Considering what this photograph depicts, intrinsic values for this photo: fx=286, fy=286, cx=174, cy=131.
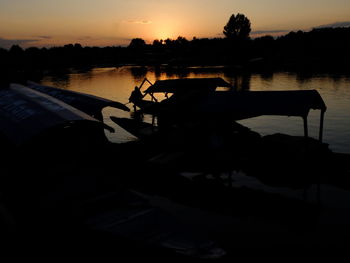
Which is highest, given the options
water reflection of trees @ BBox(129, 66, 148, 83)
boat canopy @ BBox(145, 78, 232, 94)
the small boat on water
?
water reflection of trees @ BBox(129, 66, 148, 83)

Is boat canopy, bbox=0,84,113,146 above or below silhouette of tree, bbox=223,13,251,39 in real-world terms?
below

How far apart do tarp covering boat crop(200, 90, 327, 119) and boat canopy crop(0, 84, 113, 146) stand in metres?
11.0

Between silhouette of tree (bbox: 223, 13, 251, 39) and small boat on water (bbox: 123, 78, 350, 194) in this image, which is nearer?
small boat on water (bbox: 123, 78, 350, 194)

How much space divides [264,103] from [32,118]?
14821mm

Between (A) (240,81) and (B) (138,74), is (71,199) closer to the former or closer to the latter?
(A) (240,81)

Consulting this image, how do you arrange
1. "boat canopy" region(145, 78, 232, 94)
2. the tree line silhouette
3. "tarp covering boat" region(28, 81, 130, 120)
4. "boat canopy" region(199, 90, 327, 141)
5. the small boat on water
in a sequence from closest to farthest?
the small boat on water
"boat canopy" region(199, 90, 327, 141)
"tarp covering boat" region(28, 81, 130, 120)
"boat canopy" region(145, 78, 232, 94)
the tree line silhouette

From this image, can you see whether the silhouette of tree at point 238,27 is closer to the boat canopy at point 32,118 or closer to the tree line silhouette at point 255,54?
the tree line silhouette at point 255,54

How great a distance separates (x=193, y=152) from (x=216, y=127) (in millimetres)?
3394

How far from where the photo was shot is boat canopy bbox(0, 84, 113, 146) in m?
10.7

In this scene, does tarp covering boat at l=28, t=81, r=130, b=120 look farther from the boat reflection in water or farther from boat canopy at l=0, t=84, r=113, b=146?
the boat reflection in water

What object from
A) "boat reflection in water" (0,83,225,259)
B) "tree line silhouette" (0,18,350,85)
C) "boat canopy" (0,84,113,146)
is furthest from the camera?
"tree line silhouette" (0,18,350,85)

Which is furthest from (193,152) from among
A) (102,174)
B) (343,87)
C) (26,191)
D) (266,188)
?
(343,87)

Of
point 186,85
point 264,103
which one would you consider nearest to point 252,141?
point 264,103

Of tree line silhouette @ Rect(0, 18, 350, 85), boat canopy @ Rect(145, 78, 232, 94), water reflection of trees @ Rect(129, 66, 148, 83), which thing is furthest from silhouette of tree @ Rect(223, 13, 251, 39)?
boat canopy @ Rect(145, 78, 232, 94)
